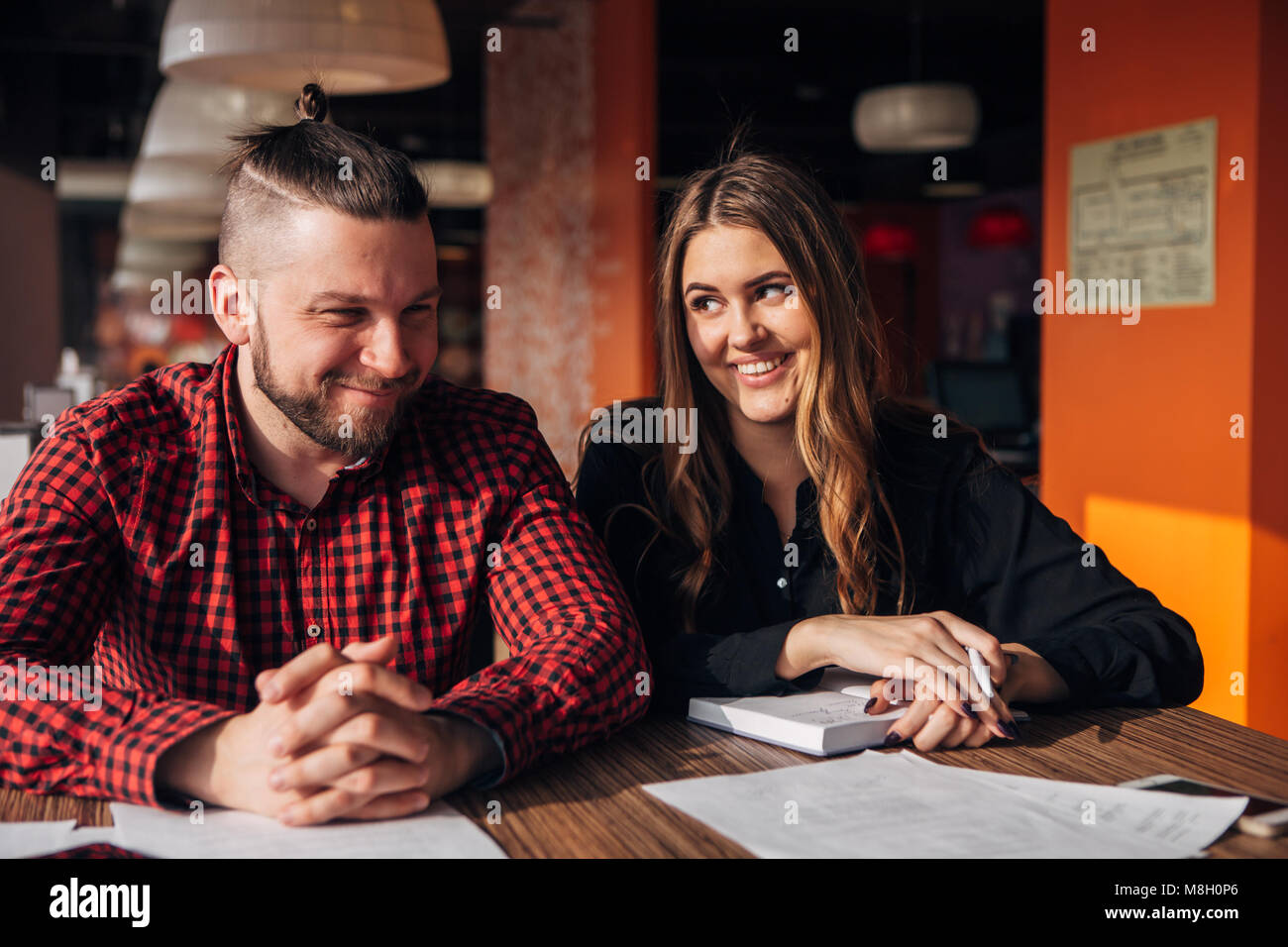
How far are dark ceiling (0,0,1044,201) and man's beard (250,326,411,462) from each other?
3891 millimetres

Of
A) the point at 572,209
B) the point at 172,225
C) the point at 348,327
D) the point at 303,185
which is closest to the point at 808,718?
the point at 348,327

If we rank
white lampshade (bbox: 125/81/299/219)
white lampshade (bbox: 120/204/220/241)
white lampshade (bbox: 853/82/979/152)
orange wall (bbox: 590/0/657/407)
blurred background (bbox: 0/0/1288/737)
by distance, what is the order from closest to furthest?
1. blurred background (bbox: 0/0/1288/737)
2. white lampshade (bbox: 125/81/299/219)
3. white lampshade (bbox: 853/82/979/152)
4. orange wall (bbox: 590/0/657/407)
5. white lampshade (bbox: 120/204/220/241)

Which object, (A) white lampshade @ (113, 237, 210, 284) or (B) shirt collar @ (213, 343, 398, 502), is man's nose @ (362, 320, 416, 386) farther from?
(A) white lampshade @ (113, 237, 210, 284)

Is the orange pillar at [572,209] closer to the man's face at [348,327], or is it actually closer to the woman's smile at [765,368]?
the woman's smile at [765,368]

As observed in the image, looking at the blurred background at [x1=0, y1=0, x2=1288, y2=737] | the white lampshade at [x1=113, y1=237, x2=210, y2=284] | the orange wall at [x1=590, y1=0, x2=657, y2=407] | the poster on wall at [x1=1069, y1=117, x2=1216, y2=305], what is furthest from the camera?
the white lampshade at [x1=113, y1=237, x2=210, y2=284]

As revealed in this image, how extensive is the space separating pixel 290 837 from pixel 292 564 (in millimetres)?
535

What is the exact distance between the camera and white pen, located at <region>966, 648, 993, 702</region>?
4.14 ft

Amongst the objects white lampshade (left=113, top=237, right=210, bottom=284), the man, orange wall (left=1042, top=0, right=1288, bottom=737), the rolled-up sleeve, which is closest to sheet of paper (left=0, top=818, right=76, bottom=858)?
the man

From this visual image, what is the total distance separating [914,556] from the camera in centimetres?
176

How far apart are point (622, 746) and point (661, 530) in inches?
18.6

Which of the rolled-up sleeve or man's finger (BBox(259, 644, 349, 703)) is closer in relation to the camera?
man's finger (BBox(259, 644, 349, 703))

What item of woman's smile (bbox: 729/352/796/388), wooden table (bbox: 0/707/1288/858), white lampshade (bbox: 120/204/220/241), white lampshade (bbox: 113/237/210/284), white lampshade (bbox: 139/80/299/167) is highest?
white lampshade (bbox: 113/237/210/284)

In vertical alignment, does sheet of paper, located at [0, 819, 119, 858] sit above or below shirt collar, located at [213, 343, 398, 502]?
below

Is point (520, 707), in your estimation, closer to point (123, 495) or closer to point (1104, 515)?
point (123, 495)
